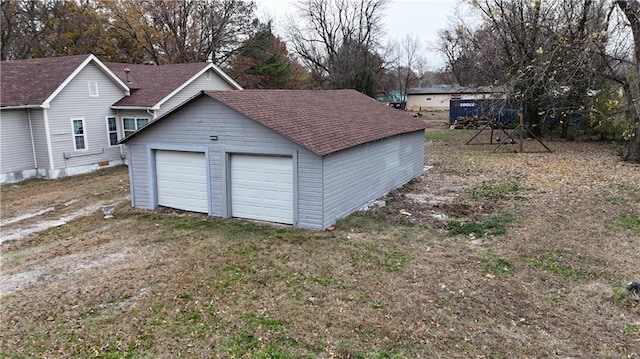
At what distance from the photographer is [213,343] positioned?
5434mm

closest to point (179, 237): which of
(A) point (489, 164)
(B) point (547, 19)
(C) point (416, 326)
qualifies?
(C) point (416, 326)

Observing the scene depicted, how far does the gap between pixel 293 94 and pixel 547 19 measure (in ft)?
39.7

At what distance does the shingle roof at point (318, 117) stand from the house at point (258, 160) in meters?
0.04

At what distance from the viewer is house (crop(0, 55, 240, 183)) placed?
1719 cm

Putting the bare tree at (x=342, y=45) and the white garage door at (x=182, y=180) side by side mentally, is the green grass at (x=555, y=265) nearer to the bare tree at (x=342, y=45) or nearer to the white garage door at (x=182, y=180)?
the white garage door at (x=182, y=180)

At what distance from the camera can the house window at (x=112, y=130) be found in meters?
19.9

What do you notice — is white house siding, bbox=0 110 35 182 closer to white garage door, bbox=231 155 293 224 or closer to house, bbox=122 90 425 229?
house, bbox=122 90 425 229

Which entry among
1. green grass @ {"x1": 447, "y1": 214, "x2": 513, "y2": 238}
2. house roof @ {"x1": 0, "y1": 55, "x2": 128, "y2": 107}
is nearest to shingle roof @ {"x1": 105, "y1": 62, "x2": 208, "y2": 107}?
house roof @ {"x1": 0, "y1": 55, "x2": 128, "y2": 107}

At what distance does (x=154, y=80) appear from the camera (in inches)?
877

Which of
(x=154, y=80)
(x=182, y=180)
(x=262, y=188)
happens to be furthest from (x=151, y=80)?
(x=262, y=188)

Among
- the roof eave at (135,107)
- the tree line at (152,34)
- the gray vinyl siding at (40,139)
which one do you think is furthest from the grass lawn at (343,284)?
the tree line at (152,34)

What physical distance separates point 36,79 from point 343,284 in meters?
17.9

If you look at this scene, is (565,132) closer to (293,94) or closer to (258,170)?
(293,94)

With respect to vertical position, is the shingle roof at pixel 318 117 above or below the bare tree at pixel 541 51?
below
